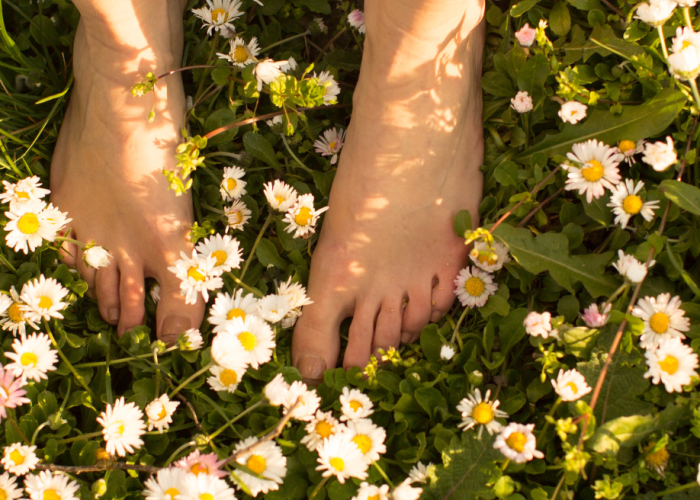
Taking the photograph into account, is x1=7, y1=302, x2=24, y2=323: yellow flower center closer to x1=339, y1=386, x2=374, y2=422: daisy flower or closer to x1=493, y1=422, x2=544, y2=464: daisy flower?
x1=339, y1=386, x2=374, y2=422: daisy flower

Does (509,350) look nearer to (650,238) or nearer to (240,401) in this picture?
(650,238)

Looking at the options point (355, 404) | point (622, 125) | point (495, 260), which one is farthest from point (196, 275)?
point (622, 125)

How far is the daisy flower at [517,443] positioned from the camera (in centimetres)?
97

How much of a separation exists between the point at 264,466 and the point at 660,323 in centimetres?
79

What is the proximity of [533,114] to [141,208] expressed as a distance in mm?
996

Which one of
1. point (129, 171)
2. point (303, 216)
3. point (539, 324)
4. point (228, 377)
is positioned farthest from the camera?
point (129, 171)

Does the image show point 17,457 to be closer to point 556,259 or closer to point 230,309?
A: point 230,309

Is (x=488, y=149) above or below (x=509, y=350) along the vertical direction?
above

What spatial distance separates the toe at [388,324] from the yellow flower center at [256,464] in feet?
1.44

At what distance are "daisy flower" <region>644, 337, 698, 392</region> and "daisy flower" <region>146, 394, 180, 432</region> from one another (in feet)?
3.02

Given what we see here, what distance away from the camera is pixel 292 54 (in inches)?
61.8

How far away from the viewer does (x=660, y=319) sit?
1058mm

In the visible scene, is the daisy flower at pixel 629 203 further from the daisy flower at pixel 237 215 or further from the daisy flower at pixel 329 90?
the daisy flower at pixel 237 215

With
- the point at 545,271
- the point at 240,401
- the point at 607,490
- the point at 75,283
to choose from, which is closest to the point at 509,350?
the point at 545,271
